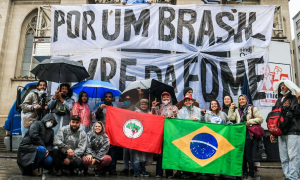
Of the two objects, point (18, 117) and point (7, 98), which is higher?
point (7, 98)

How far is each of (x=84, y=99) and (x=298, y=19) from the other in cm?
5646

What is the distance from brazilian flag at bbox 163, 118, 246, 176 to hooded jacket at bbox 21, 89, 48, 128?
3.21 meters

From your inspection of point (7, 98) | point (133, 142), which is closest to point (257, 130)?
point (133, 142)

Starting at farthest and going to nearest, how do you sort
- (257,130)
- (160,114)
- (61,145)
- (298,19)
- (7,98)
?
(298,19) → (7,98) → (160,114) → (257,130) → (61,145)

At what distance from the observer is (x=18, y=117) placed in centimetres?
989

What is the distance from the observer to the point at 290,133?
200 inches

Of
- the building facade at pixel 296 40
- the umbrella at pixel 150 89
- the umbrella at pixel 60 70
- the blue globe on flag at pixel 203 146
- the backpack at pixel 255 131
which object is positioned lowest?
the blue globe on flag at pixel 203 146

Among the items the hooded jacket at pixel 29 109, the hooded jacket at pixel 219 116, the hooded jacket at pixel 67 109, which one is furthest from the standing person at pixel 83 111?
the hooded jacket at pixel 219 116

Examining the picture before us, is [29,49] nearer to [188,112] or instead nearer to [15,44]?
[15,44]

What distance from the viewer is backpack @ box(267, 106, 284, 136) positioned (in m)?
5.14

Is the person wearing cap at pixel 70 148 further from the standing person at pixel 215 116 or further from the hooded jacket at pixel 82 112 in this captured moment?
the standing person at pixel 215 116

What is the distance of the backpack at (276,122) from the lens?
514 cm

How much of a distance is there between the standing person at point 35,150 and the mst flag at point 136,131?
4.53 feet

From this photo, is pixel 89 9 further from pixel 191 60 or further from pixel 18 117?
pixel 18 117
